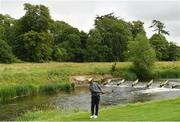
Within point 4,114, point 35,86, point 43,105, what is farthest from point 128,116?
point 35,86

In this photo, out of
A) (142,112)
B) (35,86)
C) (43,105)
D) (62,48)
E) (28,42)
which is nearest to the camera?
(142,112)

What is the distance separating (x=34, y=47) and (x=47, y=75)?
28927 mm

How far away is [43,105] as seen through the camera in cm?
4891

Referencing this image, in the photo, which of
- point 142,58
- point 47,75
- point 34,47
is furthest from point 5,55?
point 142,58

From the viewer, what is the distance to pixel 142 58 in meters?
89.9

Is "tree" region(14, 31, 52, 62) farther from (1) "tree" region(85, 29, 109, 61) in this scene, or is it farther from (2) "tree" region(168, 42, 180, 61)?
(2) "tree" region(168, 42, 180, 61)

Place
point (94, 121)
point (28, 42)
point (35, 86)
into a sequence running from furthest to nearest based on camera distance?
point (28, 42), point (35, 86), point (94, 121)

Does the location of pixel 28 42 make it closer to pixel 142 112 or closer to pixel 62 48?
pixel 62 48

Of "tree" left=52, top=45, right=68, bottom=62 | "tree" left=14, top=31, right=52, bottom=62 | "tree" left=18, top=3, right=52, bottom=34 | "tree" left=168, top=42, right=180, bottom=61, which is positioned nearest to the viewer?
"tree" left=14, top=31, right=52, bottom=62

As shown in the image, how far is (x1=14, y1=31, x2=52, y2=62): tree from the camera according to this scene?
103088 millimetres

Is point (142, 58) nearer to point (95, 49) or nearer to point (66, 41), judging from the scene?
point (95, 49)

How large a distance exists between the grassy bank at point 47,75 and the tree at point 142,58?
1807 mm

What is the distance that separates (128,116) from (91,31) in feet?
333

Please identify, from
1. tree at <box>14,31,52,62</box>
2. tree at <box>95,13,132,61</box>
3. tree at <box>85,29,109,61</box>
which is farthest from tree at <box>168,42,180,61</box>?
tree at <box>14,31,52,62</box>
